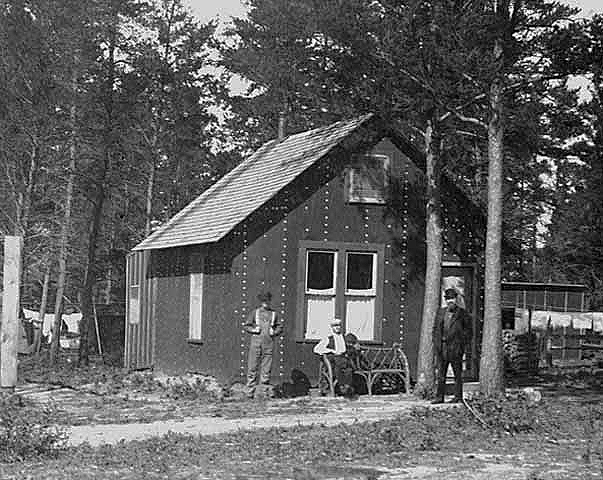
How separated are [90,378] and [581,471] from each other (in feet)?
59.4

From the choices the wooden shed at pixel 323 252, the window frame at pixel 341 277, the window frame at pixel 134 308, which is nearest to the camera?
the wooden shed at pixel 323 252

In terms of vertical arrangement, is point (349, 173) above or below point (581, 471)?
above

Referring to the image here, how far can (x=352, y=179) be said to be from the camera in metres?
25.7

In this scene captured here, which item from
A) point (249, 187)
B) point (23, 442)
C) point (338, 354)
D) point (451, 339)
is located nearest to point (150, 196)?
point (249, 187)

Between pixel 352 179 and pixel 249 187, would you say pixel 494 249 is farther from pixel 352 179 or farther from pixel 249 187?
pixel 249 187

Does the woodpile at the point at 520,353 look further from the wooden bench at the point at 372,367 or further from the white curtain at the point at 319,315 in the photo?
the white curtain at the point at 319,315

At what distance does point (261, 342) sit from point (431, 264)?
11.8 ft

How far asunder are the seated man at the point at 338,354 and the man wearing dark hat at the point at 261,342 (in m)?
0.86

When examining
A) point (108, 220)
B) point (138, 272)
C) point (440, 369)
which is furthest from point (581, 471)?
point (108, 220)

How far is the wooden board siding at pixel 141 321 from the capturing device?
30.3 meters

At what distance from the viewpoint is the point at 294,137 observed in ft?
99.5

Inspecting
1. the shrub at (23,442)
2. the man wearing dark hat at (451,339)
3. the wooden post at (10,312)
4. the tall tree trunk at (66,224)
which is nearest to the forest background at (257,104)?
the tall tree trunk at (66,224)

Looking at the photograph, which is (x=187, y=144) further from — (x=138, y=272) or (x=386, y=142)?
(x=386, y=142)

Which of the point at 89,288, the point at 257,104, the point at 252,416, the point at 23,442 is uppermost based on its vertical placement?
the point at 257,104
